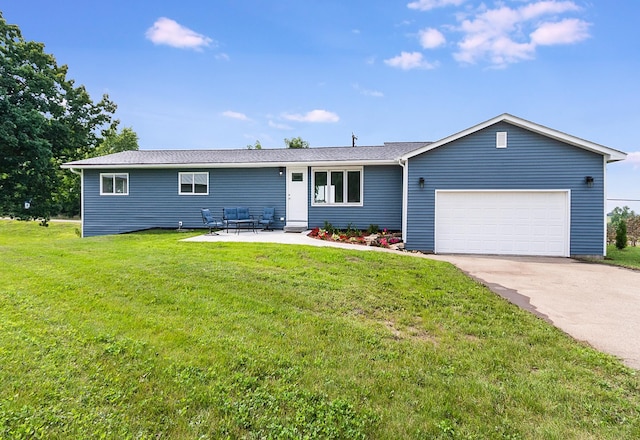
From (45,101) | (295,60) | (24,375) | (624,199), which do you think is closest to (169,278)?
(24,375)

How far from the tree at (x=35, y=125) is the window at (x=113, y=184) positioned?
6.27 m

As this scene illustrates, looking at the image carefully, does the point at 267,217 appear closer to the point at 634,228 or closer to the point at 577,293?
the point at 577,293

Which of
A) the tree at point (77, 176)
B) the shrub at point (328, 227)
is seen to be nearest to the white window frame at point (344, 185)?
the shrub at point (328, 227)

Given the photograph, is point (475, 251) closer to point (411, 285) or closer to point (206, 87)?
point (411, 285)

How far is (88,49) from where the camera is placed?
46.8 ft

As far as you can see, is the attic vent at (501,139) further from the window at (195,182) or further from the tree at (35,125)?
the tree at (35,125)

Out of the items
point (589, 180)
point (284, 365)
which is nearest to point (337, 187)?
point (589, 180)

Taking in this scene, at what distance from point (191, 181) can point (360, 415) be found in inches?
523

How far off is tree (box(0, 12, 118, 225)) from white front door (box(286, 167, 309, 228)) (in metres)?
13.9

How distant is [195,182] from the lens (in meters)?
14.0

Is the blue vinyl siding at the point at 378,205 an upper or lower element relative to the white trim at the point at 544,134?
lower

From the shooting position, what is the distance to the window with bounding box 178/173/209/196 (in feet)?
45.9

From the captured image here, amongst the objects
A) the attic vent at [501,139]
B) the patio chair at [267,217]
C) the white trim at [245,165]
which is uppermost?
the attic vent at [501,139]

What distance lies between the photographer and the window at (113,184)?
14383mm
